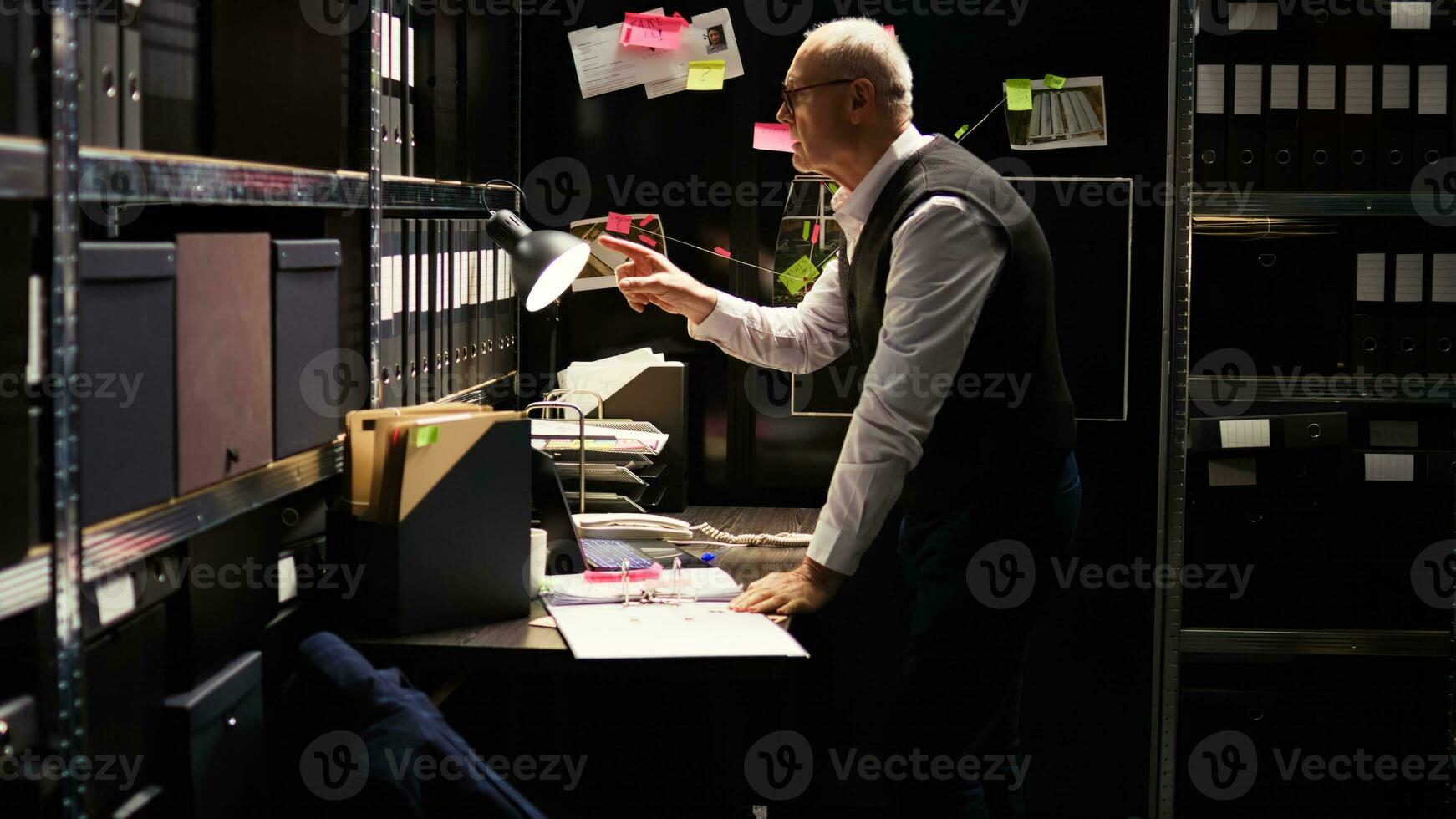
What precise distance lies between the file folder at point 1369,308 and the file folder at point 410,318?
1952 millimetres

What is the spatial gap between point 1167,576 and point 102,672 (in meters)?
2.26

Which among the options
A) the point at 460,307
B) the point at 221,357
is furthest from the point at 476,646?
the point at 460,307

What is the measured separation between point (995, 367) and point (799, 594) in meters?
0.46

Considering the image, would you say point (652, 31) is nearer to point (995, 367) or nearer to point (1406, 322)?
point (995, 367)

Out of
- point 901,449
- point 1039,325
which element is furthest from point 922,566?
point 1039,325

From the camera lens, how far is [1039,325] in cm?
205

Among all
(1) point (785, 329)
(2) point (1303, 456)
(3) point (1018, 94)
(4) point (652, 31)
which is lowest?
(2) point (1303, 456)

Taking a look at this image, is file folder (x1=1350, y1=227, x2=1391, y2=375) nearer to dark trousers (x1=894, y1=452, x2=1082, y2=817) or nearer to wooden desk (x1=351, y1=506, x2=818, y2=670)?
dark trousers (x1=894, y1=452, x2=1082, y2=817)

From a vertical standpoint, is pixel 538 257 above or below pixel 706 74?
below

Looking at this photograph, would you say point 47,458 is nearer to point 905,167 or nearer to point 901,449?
point 901,449

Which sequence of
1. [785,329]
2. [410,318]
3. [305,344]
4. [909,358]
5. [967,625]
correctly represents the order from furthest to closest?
[785,329] → [410,318] → [967,625] → [909,358] → [305,344]

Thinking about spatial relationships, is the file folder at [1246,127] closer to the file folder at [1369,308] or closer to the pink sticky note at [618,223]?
the file folder at [1369,308]

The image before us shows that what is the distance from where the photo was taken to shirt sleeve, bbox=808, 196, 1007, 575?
75.2 inches

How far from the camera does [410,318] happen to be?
2230 mm
